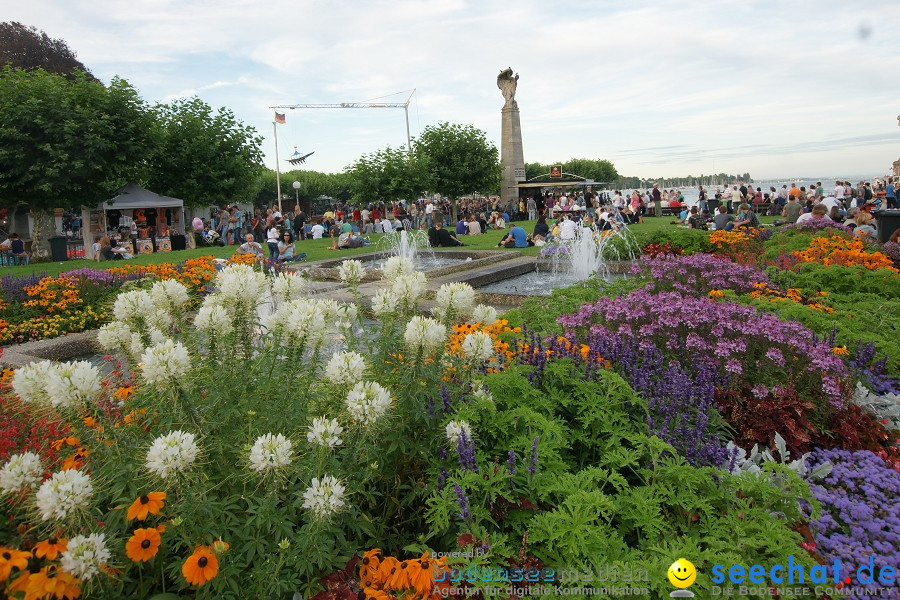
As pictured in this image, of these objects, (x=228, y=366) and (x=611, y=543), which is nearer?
(x=611, y=543)

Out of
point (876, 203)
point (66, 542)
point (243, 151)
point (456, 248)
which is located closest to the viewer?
point (66, 542)

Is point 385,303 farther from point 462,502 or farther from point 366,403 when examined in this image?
point 462,502

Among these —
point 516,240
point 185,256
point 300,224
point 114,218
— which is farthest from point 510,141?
point 185,256

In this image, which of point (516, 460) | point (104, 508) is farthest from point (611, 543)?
point (104, 508)

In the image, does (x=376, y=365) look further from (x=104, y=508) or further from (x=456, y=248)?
(x=456, y=248)

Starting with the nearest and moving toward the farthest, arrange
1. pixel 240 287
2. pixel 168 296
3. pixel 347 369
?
1. pixel 347 369
2. pixel 240 287
3. pixel 168 296

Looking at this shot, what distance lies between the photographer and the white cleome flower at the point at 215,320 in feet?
8.52

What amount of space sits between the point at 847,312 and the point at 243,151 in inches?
1069

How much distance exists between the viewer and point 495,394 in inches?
123

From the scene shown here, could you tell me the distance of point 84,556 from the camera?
6.15 feet

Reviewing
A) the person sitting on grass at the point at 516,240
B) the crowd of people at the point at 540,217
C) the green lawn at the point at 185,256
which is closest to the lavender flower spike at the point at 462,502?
the crowd of people at the point at 540,217

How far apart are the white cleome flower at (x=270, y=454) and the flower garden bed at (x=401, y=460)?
0.02 m

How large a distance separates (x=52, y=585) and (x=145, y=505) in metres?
0.33

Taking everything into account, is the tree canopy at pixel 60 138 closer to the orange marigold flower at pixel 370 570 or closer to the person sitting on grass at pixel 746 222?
the person sitting on grass at pixel 746 222
